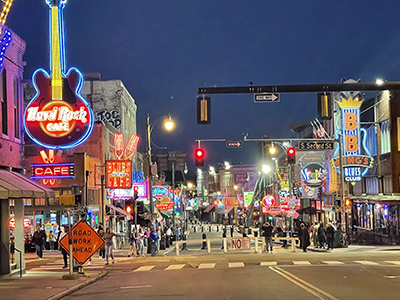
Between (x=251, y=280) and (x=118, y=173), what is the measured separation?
81.4 feet

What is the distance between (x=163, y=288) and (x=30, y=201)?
2531cm

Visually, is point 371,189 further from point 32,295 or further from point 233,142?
point 32,295

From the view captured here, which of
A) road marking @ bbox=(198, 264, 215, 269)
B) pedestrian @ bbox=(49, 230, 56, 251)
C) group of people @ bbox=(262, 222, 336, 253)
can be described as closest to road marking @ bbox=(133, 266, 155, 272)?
road marking @ bbox=(198, 264, 215, 269)

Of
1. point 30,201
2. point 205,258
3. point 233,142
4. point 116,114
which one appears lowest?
point 205,258

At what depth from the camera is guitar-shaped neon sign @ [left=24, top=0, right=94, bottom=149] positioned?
24.4m

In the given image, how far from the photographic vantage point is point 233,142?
33.4 metres

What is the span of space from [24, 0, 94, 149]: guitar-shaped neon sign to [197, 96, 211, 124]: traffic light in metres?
7.52

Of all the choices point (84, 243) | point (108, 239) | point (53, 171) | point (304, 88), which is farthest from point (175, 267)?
point (53, 171)

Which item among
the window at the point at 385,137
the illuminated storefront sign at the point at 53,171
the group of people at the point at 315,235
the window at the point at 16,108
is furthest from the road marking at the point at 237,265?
the window at the point at 385,137

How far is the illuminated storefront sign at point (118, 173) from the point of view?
4178cm

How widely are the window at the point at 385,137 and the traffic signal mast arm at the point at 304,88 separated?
22.7m

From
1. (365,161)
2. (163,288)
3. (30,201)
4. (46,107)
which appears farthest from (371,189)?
(163,288)

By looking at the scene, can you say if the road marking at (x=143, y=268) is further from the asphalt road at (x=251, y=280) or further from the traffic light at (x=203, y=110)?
the traffic light at (x=203, y=110)

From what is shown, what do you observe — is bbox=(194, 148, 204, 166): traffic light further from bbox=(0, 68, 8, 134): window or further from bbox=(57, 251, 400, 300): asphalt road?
bbox=(0, 68, 8, 134): window
